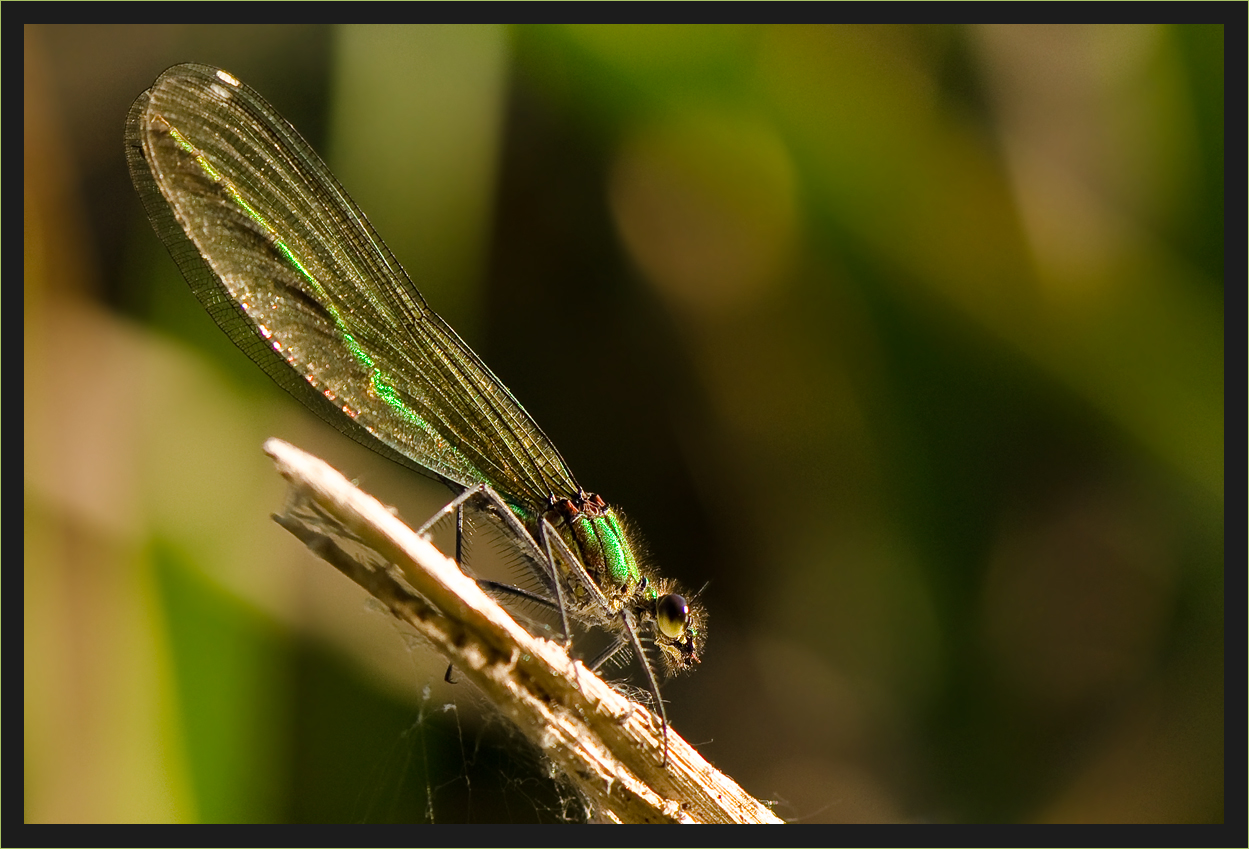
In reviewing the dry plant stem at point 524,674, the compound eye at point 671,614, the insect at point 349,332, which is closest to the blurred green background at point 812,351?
the insect at point 349,332

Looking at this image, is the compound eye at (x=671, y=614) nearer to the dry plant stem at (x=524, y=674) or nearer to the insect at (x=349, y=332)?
the insect at (x=349, y=332)

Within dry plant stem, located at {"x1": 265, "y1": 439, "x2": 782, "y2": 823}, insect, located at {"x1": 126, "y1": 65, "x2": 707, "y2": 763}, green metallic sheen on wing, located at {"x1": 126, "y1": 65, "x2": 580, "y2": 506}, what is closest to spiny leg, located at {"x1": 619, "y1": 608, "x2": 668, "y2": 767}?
insect, located at {"x1": 126, "y1": 65, "x2": 707, "y2": 763}

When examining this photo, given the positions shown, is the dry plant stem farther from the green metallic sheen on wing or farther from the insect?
the green metallic sheen on wing

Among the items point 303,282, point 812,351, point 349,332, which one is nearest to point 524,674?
point 349,332

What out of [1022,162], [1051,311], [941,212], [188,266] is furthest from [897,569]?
[188,266]

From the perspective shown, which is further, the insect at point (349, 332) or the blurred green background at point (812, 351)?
the blurred green background at point (812, 351)
